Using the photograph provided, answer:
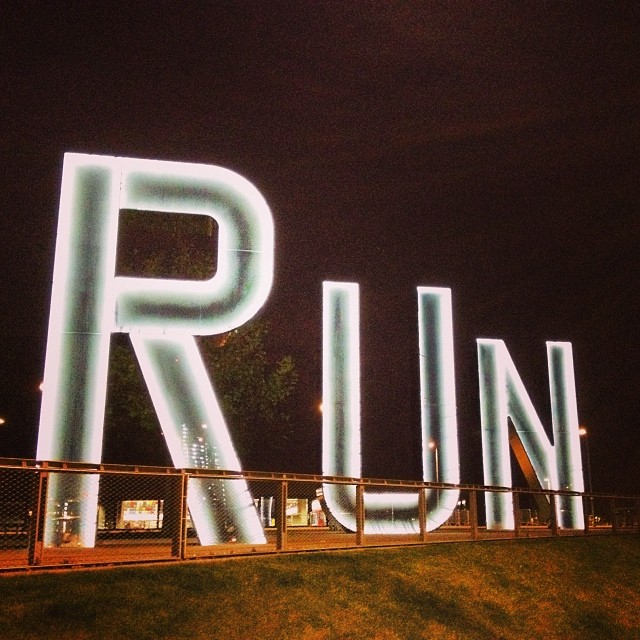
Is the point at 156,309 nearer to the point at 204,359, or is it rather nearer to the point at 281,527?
the point at 281,527

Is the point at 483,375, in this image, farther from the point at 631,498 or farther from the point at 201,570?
the point at 201,570

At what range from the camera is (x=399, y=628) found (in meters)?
10.1

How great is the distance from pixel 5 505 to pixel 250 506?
511 centimetres

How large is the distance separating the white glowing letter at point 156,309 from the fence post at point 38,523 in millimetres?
4092

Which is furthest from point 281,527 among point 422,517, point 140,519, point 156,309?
point 156,309

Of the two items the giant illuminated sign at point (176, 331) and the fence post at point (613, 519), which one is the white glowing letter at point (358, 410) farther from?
the fence post at point (613, 519)

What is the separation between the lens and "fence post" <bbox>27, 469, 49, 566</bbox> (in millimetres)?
9109

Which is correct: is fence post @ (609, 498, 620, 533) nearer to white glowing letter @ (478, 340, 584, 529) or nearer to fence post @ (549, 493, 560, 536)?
white glowing letter @ (478, 340, 584, 529)

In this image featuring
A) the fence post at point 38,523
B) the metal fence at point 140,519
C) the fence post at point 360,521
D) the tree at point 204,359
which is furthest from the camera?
the tree at point 204,359

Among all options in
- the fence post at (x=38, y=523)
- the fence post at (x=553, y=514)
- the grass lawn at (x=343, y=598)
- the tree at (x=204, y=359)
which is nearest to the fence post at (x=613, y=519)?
the fence post at (x=553, y=514)

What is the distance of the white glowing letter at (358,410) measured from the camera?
53.7ft

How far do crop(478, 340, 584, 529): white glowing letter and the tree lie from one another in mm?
5997

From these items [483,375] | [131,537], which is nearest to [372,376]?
[483,375]

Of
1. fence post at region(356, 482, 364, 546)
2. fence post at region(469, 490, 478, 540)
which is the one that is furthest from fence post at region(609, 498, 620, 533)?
fence post at region(356, 482, 364, 546)
